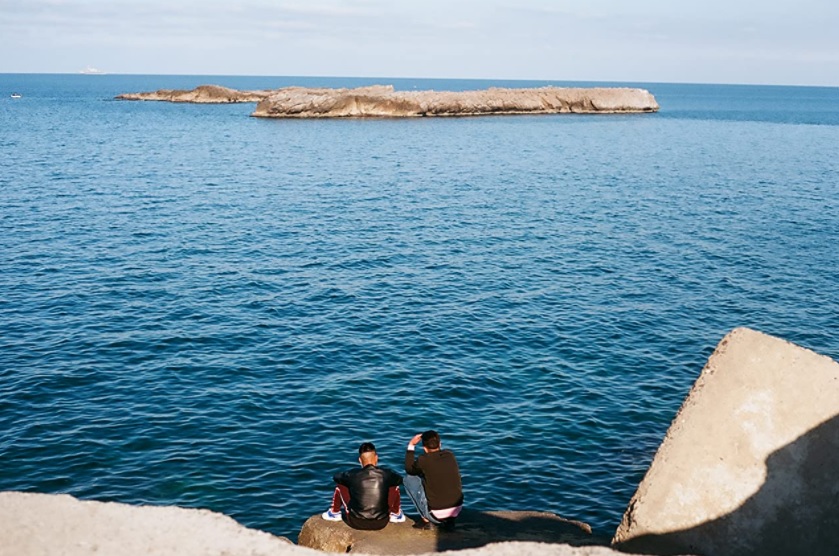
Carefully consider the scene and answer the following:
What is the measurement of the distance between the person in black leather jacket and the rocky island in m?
144

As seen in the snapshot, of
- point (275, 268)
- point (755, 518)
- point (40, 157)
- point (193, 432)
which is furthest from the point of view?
point (40, 157)

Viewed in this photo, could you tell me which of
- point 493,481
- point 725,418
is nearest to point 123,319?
point 493,481

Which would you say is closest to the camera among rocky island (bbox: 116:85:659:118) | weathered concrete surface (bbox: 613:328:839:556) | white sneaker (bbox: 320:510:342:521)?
weathered concrete surface (bbox: 613:328:839:556)

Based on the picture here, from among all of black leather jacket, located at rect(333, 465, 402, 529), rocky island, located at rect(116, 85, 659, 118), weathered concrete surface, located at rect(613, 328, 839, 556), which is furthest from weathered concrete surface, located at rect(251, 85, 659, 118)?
weathered concrete surface, located at rect(613, 328, 839, 556)

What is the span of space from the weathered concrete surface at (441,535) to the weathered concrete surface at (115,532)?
3.23 m

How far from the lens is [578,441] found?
23.1 m

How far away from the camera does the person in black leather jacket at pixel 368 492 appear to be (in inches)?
598

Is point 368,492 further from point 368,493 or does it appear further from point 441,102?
point 441,102

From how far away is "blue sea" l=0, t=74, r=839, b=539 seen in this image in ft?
70.7

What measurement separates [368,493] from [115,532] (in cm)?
500

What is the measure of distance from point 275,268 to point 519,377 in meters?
18.2

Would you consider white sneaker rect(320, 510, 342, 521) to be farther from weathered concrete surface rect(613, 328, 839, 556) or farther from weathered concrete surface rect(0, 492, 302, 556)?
weathered concrete surface rect(613, 328, 839, 556)

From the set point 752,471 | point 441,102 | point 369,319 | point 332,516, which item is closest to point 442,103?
point 441,102

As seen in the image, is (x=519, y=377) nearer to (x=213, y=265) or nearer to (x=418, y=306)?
(x=418, y=306)
